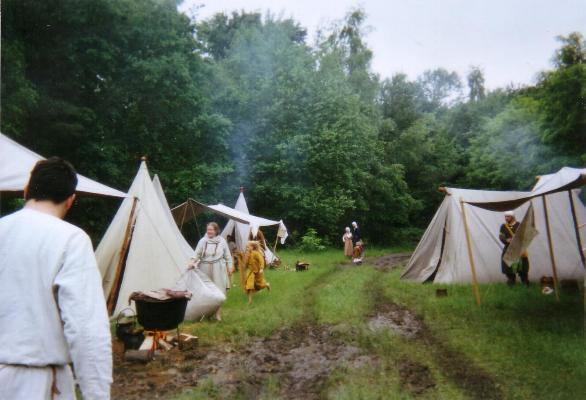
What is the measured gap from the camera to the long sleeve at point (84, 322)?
1.57 meters

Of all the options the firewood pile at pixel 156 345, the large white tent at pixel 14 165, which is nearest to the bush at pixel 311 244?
the firewood pile at pixel 156 345

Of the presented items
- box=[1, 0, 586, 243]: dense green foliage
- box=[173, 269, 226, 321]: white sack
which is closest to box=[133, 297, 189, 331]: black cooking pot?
box=[173, 269, 226, 321]: white sack

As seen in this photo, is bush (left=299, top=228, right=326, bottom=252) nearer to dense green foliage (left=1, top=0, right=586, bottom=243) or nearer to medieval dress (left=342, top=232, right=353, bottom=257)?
medieval dress (left=342, top=232, right=353, bottom=257)

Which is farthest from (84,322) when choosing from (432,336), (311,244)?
(311,244)

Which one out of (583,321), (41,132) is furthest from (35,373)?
(41,132)

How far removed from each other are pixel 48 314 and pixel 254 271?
22.1ft

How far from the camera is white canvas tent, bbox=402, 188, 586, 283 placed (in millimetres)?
9773

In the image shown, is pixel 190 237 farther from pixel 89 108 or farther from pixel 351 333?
pixel 351 333

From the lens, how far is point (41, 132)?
35.2 feet

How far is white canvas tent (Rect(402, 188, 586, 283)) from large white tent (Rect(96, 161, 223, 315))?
6.21m

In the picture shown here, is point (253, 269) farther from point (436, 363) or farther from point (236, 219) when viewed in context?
point (436, 363)

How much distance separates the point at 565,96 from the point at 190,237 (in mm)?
15437

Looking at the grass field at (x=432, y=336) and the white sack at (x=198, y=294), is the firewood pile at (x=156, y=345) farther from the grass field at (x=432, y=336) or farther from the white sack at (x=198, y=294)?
the white sack at (x=198, y=294)

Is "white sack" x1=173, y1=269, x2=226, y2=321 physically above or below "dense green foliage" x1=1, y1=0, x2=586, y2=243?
below
